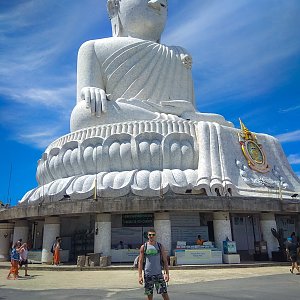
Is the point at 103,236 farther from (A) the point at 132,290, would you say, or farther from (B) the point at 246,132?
(B) the point at 246,132

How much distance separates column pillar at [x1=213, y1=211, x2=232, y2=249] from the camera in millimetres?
13578

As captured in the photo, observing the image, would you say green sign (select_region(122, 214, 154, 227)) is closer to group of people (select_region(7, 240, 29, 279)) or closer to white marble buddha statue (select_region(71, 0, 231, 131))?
group of people (select_region(7, 240, 29, 279))

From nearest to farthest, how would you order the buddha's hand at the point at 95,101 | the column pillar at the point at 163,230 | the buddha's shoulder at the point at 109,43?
1. the column pillar at the point at 163,230
2. the buddha's hand at the point at 95,101
3. the buddha's shoulder at the point at 109,43

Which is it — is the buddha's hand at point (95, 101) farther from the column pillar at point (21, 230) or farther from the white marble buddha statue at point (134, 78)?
the column pillar at point (21, 230)

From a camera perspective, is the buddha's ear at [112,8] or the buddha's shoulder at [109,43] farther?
the buddha's ear at [112,8]

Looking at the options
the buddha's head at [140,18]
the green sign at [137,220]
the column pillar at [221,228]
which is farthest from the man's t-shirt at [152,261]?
the buddha's head at [140,18]

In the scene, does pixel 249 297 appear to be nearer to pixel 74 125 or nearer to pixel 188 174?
pixel 188 174

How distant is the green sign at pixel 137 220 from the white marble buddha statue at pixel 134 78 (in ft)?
17.0

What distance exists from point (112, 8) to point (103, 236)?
1755 centimetres

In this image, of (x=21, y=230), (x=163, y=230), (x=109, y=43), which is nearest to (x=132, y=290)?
(x=163, y=230)

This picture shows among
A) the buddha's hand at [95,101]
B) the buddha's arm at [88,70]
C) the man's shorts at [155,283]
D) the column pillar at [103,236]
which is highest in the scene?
the buddha's arm at [88,70]

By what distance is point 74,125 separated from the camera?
60.2ft

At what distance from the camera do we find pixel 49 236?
14500mm

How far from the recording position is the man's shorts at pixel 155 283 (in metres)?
4.70
